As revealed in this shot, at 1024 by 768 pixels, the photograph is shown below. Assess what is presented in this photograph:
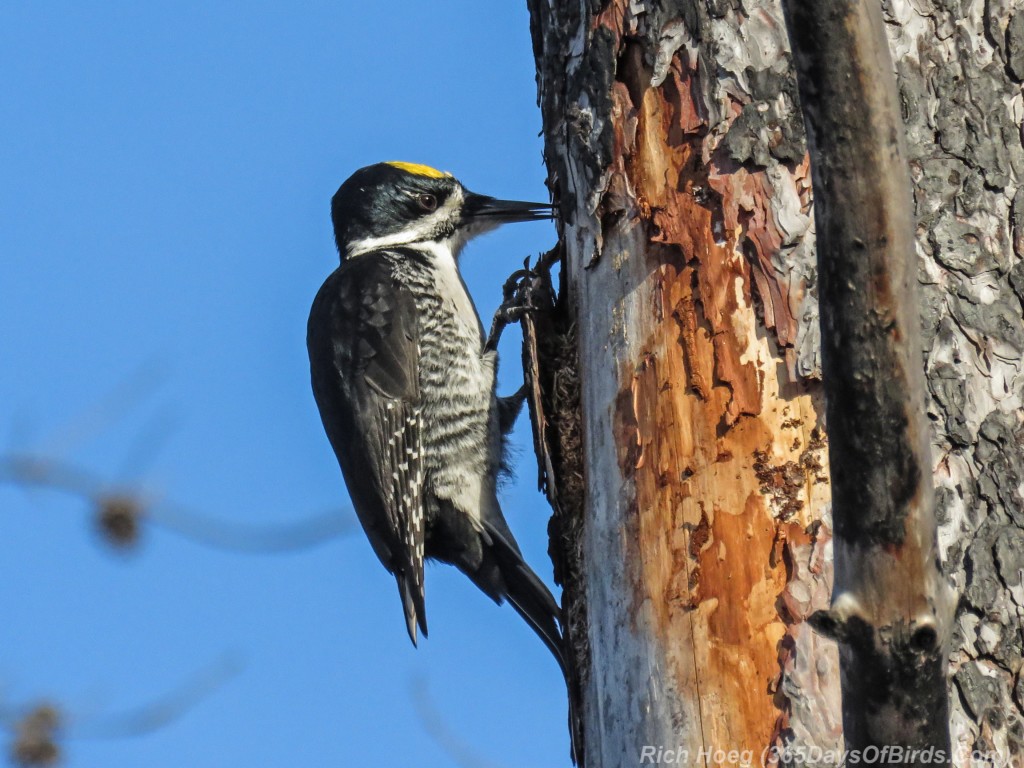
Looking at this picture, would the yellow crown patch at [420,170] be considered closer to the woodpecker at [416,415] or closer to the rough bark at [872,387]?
the woodpecker at [416,415]

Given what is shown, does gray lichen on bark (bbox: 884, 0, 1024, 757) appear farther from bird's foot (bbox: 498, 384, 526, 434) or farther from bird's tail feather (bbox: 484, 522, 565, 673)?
bird's foot (bbox: 498, 384, 526, 434)

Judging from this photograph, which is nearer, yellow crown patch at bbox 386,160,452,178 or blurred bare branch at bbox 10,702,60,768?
blurred bare branch at bbox 10,702,60,768

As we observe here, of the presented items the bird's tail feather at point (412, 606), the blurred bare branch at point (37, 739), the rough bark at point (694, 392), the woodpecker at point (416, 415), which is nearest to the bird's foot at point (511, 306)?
the woodpecker at point (416, 415)

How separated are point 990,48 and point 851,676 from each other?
153 centimetres

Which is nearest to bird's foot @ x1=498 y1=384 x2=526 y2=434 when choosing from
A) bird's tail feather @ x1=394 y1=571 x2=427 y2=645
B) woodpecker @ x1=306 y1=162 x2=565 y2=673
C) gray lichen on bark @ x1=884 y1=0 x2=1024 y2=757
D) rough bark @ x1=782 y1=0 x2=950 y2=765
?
woodpecker @ x1=306 y1=162 x2=565 y2=673

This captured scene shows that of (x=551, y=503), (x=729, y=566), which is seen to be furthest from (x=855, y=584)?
(x=551, y=503)

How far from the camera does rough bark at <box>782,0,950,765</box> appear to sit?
1.42m

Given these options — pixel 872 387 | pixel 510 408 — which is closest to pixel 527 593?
pixel 510 408

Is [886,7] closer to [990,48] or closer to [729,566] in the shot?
[990,48]

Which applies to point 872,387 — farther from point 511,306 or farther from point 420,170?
point 420,170

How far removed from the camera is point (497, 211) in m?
4.75

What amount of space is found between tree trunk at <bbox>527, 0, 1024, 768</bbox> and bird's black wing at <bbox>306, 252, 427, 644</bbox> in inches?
56.0

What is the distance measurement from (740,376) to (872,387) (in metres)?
0.90

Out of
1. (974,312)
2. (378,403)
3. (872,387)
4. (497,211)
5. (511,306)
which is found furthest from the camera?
(497,211)
